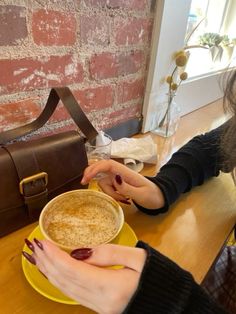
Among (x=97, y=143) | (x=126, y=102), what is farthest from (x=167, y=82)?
(x=97, y=143)

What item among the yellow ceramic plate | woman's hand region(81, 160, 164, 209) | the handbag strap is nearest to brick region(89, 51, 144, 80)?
the handbag strap

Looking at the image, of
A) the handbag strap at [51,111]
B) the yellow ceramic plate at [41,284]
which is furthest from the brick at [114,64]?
the yellow ceramic plate at [41,284]

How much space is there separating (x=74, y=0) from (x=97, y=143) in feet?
0.91

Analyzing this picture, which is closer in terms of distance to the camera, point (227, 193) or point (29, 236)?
point (29, 236)

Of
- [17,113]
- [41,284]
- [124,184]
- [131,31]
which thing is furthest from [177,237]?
[131,31]

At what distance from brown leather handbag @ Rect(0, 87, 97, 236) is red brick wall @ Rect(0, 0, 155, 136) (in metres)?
0.05

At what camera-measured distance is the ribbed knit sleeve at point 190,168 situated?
518mm

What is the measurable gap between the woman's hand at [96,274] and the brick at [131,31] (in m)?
0.49

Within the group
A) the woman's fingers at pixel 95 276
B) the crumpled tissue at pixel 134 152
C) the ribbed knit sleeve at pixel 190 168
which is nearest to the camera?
the woman's fingers at pixel 95 276

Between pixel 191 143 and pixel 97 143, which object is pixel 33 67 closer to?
pixel 97 143

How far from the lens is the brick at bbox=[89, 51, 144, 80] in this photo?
61 cm

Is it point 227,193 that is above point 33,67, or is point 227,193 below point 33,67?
below

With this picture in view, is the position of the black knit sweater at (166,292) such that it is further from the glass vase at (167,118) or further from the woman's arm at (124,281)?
the glass vase at (167,118)

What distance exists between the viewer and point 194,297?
326 millimetres
